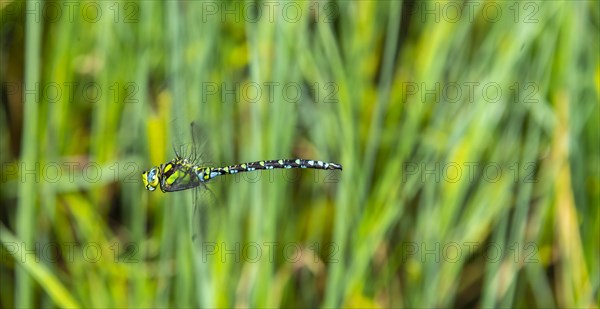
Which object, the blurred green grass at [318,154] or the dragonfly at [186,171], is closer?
the dragonfly at [186,171]

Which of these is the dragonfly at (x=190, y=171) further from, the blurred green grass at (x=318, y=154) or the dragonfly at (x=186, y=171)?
the blurred green grass at (x=318, y=154)

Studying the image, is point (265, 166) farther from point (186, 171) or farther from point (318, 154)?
point (318, 154)

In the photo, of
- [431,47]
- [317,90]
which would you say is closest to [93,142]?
[317,90]

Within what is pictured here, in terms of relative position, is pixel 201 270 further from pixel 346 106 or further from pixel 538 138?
pixel 538 138

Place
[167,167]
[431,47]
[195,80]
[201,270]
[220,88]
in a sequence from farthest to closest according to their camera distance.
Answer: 1. [431,47]
2. [220,88]
3. [195,80]
4. [201,270]
5. [167,167]

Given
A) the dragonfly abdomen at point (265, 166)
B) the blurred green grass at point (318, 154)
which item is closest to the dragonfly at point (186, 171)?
the dragonfly abdomen at point (265, 166)

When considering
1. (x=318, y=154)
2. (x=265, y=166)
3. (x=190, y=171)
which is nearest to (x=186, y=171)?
(x=190, y=171)

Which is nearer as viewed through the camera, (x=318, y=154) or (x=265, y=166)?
(x=265, y=166)

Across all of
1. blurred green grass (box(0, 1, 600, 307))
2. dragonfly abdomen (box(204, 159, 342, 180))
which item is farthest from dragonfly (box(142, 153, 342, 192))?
blurred green grass (box(0, 1, 600, 307))
